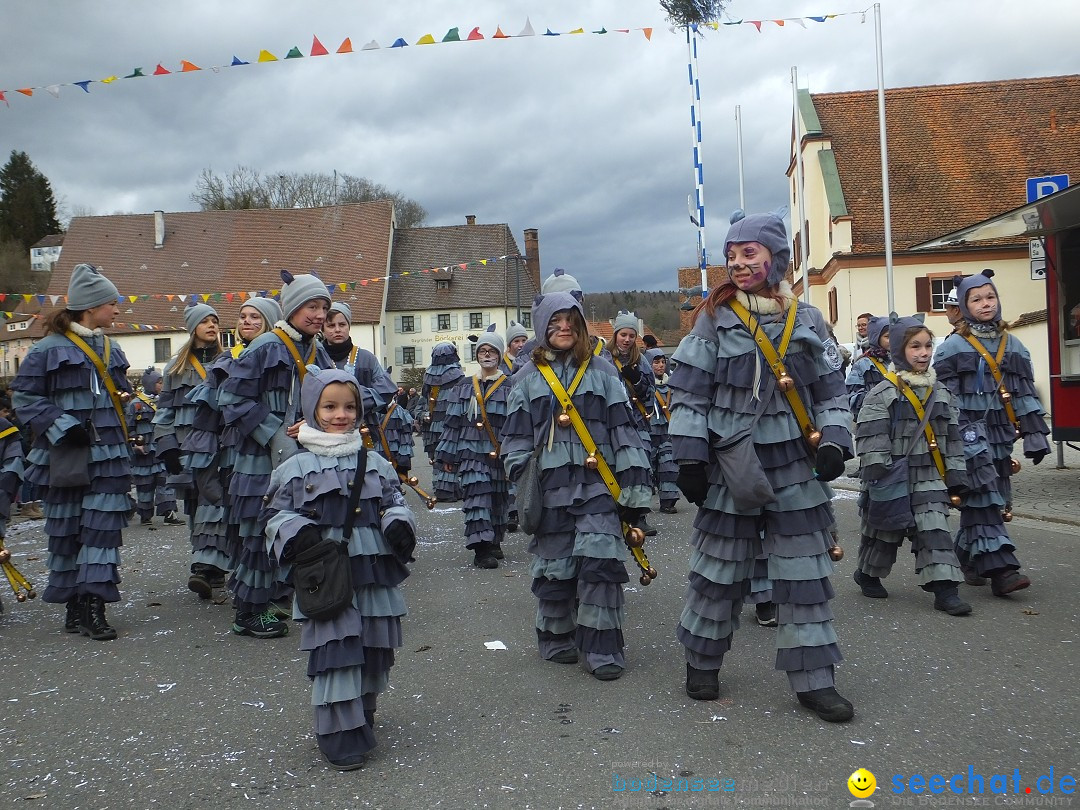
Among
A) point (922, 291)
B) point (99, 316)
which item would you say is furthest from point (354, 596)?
point (922, 291)

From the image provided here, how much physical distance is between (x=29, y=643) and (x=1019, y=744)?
5668 millimetres

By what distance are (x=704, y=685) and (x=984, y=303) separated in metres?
4.07

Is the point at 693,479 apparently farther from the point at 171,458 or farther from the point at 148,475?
the point at 148,475

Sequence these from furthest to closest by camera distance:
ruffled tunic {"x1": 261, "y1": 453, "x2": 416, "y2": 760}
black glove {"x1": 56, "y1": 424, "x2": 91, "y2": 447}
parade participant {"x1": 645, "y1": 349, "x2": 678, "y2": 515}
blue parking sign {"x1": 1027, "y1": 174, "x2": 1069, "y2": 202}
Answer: parade participant {"x1": 645, "y1": 349, "x2": 678, "y2": 515}, blue parking sign {"x1": 1027, "y1": 174, "x2": 1069, "y2": 202}, black glove {"x1": 56, "y1": 424, "x2": 91, "y2": 447}, ruffled tunic {"x1": 261, "y1": 453, "x2": 416, "y2": 760}

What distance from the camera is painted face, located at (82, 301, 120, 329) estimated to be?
680 centimetres

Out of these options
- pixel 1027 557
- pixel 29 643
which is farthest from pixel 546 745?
pixel 1027 557

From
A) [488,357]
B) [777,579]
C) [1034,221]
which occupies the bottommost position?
[777,579]

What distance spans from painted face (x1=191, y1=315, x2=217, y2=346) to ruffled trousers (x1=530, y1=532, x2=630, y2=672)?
11.7 feet

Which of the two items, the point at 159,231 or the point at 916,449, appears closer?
the point at 916,449

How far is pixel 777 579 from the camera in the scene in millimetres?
4602

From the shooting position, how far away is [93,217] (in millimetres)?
58156

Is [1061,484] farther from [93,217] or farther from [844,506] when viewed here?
[93,217]

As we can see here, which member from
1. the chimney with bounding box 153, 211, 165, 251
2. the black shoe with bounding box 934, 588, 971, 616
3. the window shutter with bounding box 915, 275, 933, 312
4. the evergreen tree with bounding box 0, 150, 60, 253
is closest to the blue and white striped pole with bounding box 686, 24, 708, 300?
the black shoe with bounding box 934, 588, 971, 616

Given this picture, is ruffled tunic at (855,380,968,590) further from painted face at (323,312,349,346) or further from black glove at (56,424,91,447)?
black glove at (56,424,91,447)
